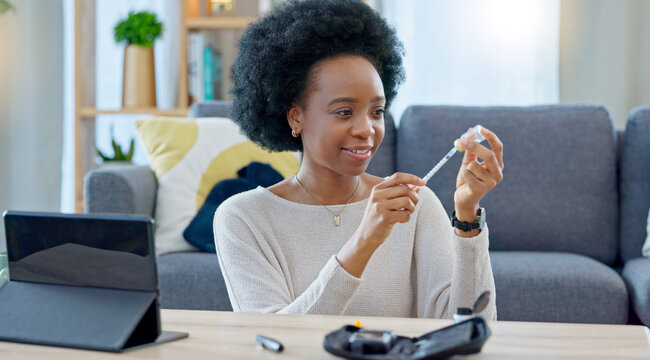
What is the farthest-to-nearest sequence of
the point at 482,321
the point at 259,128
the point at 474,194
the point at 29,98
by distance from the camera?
the point at 29,98 < the point at 259,128 < the point at 474,194 < the point at 482,321

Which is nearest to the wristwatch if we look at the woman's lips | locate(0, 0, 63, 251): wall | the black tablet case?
the woman's lips

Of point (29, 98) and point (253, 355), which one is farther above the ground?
point (29, 98)

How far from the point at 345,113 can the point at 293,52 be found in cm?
18

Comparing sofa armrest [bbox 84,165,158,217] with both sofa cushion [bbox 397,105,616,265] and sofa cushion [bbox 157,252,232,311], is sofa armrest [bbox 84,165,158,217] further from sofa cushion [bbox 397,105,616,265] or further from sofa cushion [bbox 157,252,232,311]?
sofa cushion [bbox 397,105,616,265]

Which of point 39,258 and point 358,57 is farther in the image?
point 358,57

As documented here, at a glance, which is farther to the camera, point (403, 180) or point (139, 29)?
point (139, 29)

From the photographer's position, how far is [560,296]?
2182 millimetres

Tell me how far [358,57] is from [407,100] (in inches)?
91.4

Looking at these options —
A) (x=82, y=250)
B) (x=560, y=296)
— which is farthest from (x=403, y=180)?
(x=560, y=296)

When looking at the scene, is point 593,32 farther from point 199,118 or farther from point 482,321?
point 482,321

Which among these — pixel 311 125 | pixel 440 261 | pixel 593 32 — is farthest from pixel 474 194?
pixel 593 32

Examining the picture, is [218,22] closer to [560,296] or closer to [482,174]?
[560,296]

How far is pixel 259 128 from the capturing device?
1.56 meters

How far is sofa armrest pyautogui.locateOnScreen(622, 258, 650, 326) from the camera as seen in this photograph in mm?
2123
